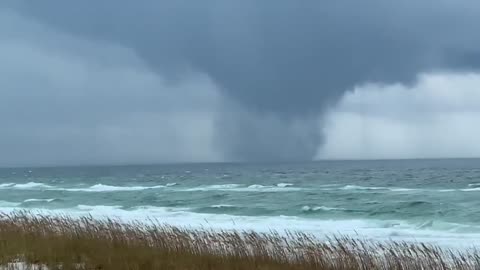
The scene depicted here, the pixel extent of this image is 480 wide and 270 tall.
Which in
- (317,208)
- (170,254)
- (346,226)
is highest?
(170,254)

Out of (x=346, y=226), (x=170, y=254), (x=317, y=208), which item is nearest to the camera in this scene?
(x=170, y=254)

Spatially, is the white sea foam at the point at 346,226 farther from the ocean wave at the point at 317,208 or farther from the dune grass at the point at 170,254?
the dune grass at the point at 170,254

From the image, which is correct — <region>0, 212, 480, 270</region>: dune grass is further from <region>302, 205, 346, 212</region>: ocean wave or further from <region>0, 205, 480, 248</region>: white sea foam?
<region>302, 205, 346, 212</region>: ocean wave

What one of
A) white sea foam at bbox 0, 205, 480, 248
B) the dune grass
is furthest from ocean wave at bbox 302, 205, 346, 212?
the dune grass

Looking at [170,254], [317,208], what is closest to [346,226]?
[317,208]

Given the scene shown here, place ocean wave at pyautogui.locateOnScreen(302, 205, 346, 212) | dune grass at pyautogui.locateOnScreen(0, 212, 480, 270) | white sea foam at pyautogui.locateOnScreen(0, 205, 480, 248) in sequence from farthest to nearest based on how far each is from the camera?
ocean wave at pyautogui.locateOnScreen(302, 205, 346, 212), white sea foam at pyautogui.locateOnScreen(0, 205, 480, 248), dune grass at pyautogui.locateOnScreen(0, 212, 480, 270)

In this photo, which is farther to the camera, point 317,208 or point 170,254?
point 317,208

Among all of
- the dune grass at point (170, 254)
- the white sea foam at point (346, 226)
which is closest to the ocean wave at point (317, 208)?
the white sea foam at point (346, 226)

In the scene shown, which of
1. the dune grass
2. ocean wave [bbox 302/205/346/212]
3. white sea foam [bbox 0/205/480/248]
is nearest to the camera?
the dune grass

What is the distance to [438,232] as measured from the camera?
71.1 ft

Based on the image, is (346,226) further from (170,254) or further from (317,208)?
(170,254)

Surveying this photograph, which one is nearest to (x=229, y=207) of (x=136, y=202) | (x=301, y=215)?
(x=301, y=215)

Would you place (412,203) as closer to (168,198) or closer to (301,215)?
(301,215)

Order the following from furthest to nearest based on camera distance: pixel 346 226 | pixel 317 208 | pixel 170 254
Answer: pixel 317 208
pixel 346 226
pixel 170 254
